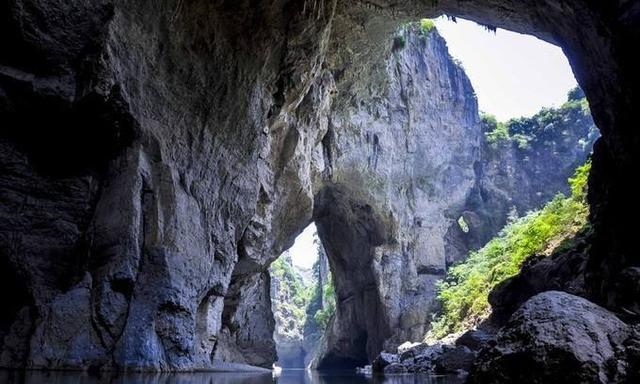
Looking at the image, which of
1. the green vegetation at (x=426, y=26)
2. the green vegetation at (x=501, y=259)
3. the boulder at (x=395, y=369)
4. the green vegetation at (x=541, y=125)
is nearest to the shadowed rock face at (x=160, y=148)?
the green vegetation at (x=501, y=259)

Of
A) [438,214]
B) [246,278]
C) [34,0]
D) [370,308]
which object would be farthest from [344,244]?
[34,0]

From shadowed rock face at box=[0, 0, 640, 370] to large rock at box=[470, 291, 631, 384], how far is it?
8.91 feet

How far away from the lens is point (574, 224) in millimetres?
14367

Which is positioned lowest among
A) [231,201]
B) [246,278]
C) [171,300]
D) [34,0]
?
[171,300]

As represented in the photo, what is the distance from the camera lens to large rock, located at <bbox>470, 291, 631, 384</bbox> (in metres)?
3.65

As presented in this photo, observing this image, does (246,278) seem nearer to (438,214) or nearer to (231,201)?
(231,201)

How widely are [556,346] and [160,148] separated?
8283 mm

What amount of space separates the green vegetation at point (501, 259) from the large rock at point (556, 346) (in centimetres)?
1039

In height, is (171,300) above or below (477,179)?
below

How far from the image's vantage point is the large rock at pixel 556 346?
3652 mm

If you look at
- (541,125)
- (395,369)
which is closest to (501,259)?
(395,369)

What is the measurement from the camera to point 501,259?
768 inches

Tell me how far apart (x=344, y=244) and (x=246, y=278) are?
770 cm

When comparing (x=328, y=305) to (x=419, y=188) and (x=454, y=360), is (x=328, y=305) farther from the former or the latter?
(x=454, y=360)
